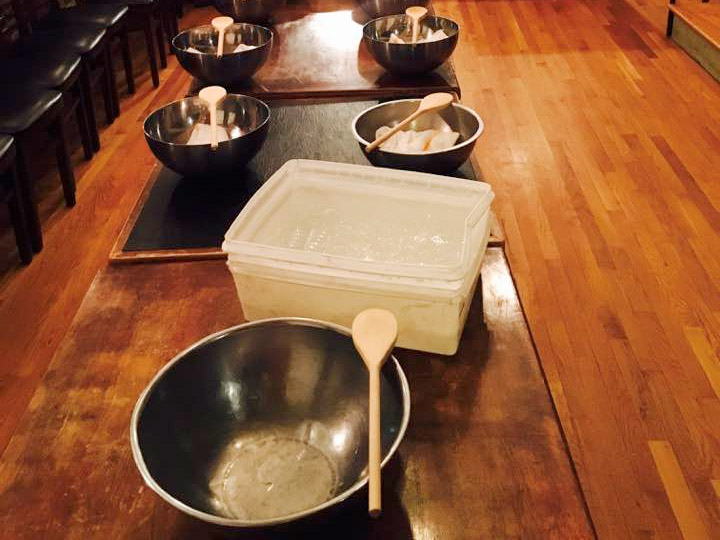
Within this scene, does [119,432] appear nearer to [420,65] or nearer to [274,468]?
[274,468]

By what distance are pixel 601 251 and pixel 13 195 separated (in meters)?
2.07

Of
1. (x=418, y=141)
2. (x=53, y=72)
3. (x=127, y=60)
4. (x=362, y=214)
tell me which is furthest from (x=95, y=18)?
(x=362, y=214)

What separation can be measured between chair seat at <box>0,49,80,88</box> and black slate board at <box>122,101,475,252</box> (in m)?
1.35

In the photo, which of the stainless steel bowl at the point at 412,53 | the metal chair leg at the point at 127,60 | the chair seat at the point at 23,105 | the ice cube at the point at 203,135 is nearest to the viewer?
→ the ice cube at the point at 203,135

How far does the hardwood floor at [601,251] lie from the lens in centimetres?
189

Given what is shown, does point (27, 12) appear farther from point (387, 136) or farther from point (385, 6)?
point (387, 136)

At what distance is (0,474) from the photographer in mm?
935

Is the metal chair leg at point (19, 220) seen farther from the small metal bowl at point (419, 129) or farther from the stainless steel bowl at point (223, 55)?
the small metal bowl at point (419, 129)

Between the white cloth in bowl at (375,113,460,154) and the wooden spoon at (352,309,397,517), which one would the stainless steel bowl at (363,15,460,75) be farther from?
the wooden spoon at (352,309,397,517)

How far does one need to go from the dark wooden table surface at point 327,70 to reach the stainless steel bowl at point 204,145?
1.37 feet

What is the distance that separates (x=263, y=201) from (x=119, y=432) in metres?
0.41

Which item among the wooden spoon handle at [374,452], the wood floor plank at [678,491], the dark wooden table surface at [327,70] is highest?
the wooden spoon handle at [374,452]

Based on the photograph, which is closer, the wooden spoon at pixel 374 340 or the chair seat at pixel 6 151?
the wooden spoon at pixel 374 340

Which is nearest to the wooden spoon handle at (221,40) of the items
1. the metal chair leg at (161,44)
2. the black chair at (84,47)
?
the black chair at (84,47)
